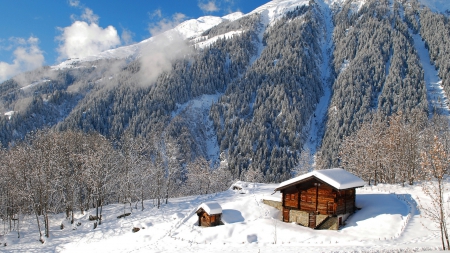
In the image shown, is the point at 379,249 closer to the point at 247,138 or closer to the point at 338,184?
the point at 338,184

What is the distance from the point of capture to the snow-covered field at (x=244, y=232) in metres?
24.8

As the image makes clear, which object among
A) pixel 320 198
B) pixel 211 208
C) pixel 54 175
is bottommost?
pixel 211 208

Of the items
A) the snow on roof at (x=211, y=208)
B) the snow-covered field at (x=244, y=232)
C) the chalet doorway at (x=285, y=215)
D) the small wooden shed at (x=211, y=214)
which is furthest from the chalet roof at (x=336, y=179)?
the small wooden shed at (x=211, y=214)

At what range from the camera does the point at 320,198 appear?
31.0 meters

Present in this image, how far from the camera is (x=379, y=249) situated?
21766 mm

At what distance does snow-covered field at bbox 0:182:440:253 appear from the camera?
24.8 m

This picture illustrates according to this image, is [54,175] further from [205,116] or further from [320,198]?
[205,116]

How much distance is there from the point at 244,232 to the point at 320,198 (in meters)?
7.82

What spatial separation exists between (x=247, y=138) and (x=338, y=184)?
11861cm

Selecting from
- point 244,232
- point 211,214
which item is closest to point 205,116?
point 211,214

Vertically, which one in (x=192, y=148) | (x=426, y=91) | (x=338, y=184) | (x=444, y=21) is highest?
Answer: (x=444, y=21)

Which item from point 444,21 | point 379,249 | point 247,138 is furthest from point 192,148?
point 444,21

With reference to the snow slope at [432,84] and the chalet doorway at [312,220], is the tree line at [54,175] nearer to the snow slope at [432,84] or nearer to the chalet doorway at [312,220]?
the chalet doorway at [312,220]

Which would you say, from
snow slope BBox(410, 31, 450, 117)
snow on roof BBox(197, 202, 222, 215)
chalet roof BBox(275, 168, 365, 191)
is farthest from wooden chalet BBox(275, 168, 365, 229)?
snow slope BBox(410, 31, 450, 117)
